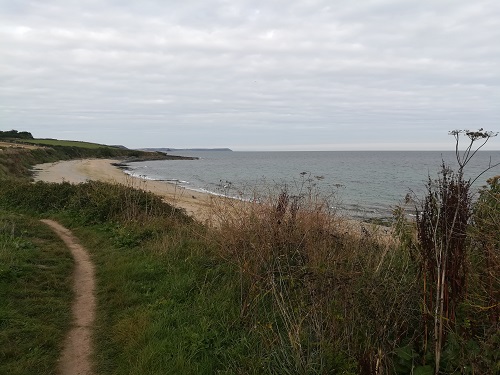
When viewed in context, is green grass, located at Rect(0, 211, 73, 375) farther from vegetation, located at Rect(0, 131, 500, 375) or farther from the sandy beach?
the sandy beach

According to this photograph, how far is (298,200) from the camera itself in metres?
7.00

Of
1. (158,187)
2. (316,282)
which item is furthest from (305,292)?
(158,187)

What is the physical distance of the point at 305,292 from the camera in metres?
4.48

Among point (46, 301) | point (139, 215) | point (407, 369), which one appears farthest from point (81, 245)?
point (407, 369)

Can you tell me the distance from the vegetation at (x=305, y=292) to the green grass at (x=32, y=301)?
72 mm

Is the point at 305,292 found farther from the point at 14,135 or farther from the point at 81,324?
the point at 14,135

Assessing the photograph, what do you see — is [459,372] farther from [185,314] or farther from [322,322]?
[185,314]

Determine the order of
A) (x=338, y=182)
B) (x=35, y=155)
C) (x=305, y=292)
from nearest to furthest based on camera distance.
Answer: (x=305, y=292) < (x=338, y=182) < (x=35, y=155)

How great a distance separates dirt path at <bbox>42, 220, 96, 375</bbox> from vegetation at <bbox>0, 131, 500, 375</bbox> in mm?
153

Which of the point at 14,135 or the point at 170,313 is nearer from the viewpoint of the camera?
the point at 170,313

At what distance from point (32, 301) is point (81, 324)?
903 mm

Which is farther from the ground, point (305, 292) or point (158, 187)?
point (305, 292)

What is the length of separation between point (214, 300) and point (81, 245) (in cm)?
501

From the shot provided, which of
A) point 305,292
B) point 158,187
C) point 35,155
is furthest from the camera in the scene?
point 35,155
